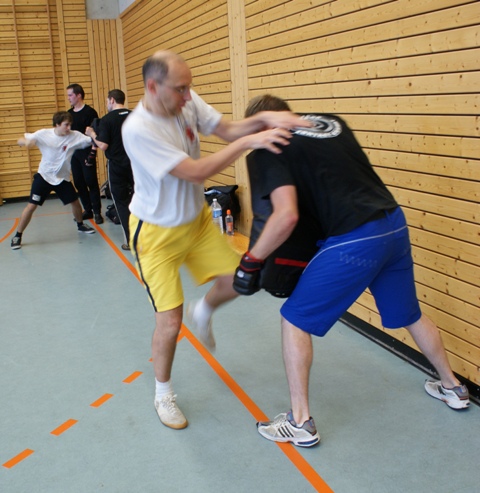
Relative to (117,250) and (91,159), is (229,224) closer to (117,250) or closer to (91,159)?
(117,250)

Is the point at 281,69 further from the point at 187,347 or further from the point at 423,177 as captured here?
the point at 187,347

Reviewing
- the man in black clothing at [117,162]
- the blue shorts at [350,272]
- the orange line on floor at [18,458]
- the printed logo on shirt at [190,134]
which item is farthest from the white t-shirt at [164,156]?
the man in black clothing at [117,162]

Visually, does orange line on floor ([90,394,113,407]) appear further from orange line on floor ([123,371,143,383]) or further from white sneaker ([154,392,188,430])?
white sneaker ([154,392,188,430])

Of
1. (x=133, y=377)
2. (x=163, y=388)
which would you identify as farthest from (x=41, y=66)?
(x=163, y=388)

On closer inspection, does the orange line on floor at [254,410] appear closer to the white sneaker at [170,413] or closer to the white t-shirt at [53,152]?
the white sneaker at [170,413]

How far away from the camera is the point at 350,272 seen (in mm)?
2623

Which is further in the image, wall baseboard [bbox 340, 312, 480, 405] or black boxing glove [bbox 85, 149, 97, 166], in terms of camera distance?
black boxing glove [bbox 85, 149, 97, 166]

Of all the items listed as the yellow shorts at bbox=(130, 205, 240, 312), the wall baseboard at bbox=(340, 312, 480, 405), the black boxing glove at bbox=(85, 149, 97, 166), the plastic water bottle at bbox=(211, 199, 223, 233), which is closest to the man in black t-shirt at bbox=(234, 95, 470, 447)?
the yellow shorts at bbox=(130, 205, 240, 312)

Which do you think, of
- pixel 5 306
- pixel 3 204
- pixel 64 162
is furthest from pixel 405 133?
pixel 3 204

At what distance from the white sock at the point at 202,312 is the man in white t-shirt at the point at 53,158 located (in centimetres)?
494

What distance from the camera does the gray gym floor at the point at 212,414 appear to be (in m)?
2.68

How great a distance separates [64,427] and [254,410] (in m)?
1.09

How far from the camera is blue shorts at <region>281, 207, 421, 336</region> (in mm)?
2602

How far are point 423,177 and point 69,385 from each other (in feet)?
8.69
